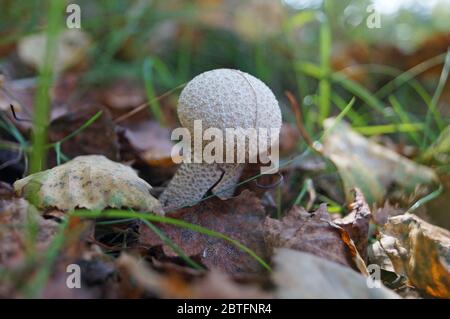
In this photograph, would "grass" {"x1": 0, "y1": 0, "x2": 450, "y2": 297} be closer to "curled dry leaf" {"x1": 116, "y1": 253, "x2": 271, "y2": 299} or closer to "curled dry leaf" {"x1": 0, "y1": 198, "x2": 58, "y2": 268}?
"curled dry leaf" {"x1": 0, "y1": 198, "x2": 58, "y2": 268}

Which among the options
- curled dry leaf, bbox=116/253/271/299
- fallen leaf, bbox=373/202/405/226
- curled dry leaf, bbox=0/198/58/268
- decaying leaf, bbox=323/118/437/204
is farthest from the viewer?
decaying leaf, bbox=323/118/437/204

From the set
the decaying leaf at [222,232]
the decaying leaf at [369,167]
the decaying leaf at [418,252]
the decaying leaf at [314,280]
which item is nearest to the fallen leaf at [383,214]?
the decaying leaf at [418,252]

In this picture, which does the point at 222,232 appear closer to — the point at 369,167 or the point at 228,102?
the point at 228,102

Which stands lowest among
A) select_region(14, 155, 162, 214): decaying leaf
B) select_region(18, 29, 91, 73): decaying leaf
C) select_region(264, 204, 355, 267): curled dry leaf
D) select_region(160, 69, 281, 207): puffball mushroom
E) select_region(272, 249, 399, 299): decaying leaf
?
select_region(272, 249, 399, 299): decaying leaf

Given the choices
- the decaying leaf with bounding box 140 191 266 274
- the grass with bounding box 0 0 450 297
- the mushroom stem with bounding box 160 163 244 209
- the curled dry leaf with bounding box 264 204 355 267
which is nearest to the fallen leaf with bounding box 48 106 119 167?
the grass with bounding box 0 0 450 297

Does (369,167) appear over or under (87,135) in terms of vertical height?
under

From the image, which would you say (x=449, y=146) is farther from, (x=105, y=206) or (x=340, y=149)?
(x=105, y=206)

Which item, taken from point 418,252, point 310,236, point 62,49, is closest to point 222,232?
point 310,236
